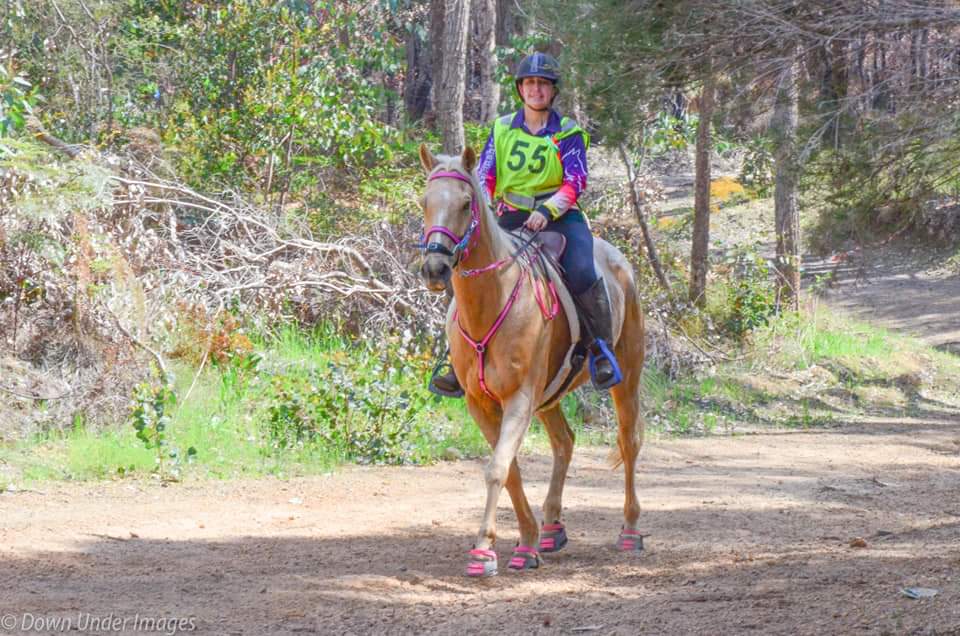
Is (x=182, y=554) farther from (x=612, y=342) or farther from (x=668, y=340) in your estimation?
(x=668, y=340)

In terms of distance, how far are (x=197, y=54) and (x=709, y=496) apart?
1084 cm

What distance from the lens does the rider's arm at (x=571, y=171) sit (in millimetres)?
7418

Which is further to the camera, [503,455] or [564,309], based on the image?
[564,309]

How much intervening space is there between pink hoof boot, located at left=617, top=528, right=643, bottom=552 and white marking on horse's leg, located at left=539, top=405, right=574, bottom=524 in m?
0.48

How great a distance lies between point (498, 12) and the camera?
2897cm

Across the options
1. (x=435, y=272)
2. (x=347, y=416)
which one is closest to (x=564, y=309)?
(x=435, y=272)

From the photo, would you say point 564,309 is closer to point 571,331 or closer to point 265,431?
point 571,331

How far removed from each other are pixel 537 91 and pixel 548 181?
606mm

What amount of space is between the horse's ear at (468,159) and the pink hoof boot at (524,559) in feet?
7.98

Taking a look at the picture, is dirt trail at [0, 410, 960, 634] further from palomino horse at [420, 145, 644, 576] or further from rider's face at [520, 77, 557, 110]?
rider's face at [520, 77, 557, 110]

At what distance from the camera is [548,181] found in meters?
7.54

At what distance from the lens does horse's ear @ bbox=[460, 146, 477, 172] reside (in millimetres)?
6588

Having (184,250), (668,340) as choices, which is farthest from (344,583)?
(668,340)

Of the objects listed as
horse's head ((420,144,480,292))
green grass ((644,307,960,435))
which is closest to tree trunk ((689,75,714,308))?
green grass ((644,307,960,435))
